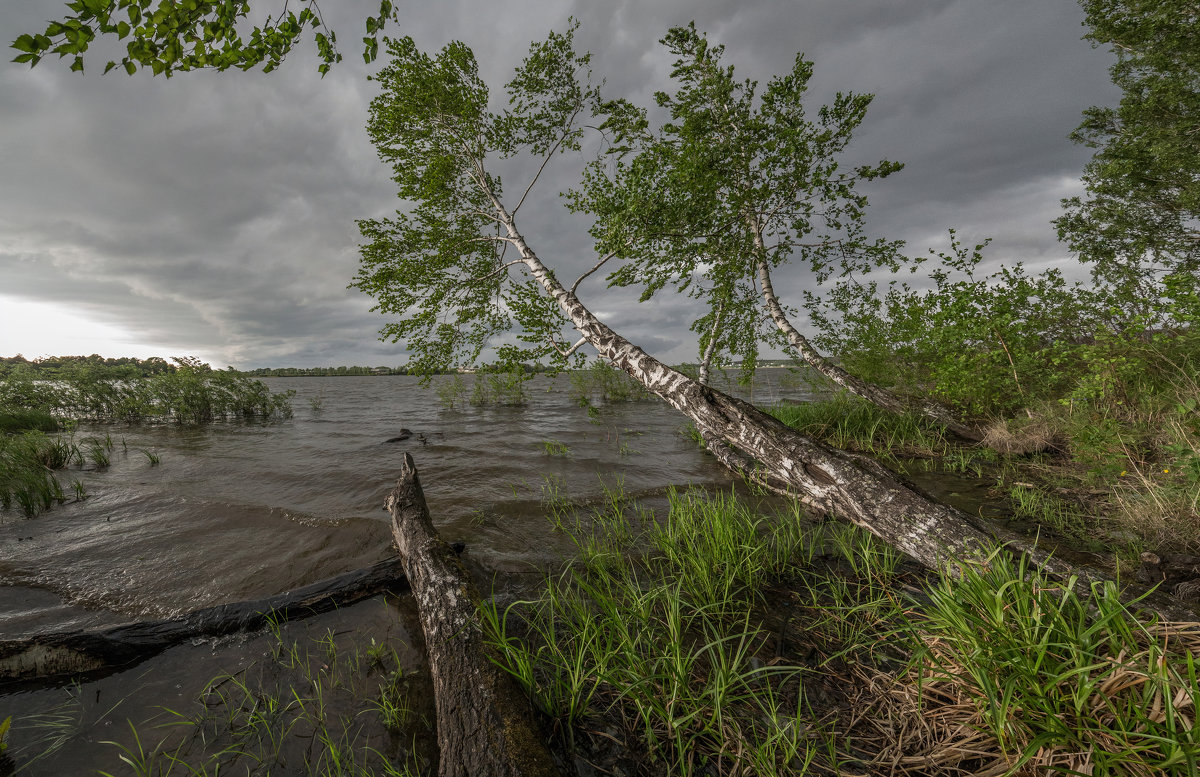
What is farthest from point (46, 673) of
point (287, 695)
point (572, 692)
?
point (572, 692)

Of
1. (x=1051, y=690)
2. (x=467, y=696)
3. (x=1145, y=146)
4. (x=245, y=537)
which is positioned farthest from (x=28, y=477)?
(x=1145, y=146)

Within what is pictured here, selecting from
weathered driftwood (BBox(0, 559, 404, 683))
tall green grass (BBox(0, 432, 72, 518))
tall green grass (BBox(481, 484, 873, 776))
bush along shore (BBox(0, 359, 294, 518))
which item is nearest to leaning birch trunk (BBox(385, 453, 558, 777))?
tall green grass (BBox(481, 484, 873, 776))

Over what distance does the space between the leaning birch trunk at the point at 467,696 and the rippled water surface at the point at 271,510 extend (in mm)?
1277

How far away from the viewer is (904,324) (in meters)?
8.55

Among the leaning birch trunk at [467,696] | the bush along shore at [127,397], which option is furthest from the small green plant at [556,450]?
the bush along shore at [127,397]

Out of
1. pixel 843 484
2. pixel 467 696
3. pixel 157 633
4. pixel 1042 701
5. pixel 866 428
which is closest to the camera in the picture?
pixel 1042 701

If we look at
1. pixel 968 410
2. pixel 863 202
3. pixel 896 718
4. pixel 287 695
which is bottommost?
pixel 287 695

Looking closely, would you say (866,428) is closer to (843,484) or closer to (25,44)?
(843,484)

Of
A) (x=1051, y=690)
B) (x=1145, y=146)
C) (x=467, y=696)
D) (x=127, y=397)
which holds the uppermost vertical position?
(x=1145, y=146)

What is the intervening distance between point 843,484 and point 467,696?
12.6 feet

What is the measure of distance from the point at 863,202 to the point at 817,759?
10982 millimetres

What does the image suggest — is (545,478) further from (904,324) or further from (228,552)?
(904,324)

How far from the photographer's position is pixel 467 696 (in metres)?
2.15

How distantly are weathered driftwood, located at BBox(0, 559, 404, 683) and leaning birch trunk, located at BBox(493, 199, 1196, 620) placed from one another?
170 inches
